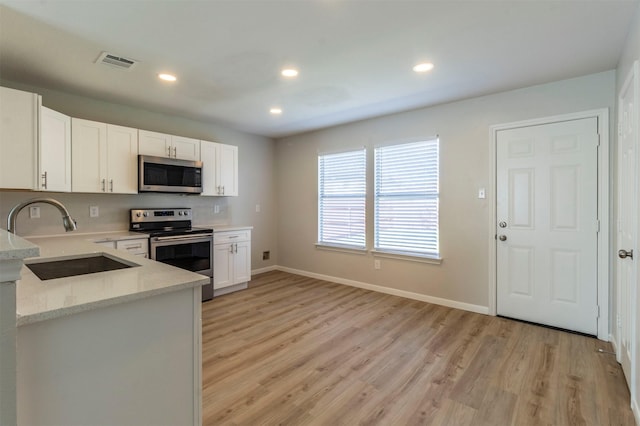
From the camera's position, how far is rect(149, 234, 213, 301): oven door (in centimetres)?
348

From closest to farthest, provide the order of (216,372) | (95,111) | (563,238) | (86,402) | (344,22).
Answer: (86,402) < (344,22) < (216,372) < (563,238) < (95,111)

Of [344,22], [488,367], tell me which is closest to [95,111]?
[344,22]

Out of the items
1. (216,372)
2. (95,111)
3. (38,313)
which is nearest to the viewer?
(38,313)

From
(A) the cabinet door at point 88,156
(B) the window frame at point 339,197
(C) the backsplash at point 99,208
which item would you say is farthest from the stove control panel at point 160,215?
(B) the window frame at point 339,197

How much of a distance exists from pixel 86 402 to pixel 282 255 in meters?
4.55

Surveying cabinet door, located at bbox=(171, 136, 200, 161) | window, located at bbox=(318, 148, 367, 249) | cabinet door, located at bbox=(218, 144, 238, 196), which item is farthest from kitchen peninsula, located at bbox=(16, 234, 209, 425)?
window, located at bbox=(318, 148, 367, 249)

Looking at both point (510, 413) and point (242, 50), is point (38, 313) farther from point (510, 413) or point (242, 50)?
point (510, 413)

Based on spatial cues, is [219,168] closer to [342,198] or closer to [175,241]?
[175,241]

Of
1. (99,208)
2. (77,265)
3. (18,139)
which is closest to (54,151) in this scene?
(18,139)

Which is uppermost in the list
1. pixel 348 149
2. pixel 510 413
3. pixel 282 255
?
pixel 348 149

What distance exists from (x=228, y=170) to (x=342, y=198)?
179 centimetres

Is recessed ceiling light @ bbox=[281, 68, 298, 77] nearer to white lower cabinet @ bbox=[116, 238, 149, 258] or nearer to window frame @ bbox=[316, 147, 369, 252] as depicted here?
window frame @ bbox=[316, 147, 369, 252]

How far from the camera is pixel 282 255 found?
222 inches

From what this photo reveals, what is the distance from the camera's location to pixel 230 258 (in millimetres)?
4230
